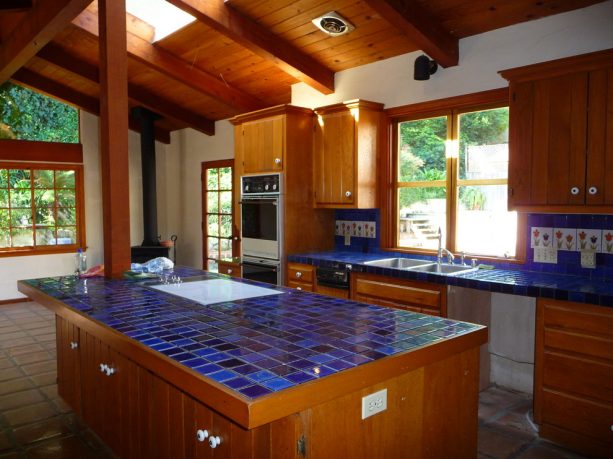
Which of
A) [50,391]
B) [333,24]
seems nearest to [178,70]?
[333,24]

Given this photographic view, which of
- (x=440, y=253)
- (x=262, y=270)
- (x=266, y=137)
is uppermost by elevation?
(x=266, y=137)

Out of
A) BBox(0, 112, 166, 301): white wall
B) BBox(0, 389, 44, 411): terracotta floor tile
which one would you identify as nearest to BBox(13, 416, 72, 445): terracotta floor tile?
BBox(0, 389, 44, 411): terracotta floor tile

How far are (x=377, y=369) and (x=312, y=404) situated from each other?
0.81ft

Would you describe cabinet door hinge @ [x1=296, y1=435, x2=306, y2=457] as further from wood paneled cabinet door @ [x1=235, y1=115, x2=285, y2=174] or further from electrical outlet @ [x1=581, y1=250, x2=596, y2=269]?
wood paneled cabinet door @ [x1=235, y1=115, x2=285, y2=174]

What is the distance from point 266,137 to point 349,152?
880 mm

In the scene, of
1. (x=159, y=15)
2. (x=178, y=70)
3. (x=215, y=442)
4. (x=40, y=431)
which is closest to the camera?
(x=215, y=442)

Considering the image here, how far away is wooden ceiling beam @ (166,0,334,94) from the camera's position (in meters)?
3.75

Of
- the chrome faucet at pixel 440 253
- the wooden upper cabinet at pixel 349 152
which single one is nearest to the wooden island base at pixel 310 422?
the chrome faucet at pixel 440 253

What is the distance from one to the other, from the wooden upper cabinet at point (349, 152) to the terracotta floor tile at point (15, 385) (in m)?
2.77

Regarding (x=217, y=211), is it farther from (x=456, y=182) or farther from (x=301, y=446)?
(x=301, y=446)

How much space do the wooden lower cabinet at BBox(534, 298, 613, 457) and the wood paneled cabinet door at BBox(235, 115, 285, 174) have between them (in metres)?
2.60

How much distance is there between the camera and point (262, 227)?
15.1 feet

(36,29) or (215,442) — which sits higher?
(36,29)

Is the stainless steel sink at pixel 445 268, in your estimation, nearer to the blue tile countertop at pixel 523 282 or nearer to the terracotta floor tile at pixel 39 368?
the blue tile countertop at pixel 523 282
